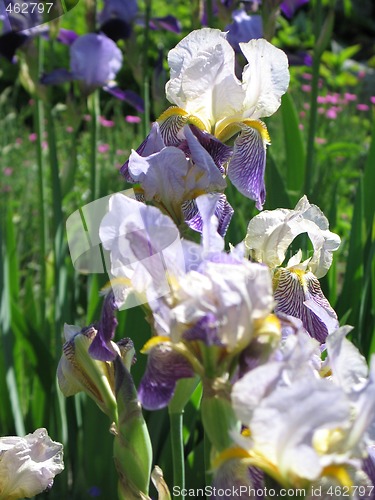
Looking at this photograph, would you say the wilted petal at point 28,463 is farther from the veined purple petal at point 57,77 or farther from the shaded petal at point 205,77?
the veined purple petal at point 57,77

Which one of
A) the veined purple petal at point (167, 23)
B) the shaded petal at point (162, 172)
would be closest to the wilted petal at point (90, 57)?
the veined purple petal at point (167, 23)

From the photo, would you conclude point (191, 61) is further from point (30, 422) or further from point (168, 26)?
point (168, 26)

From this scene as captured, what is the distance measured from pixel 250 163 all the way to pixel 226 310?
33 centimetres

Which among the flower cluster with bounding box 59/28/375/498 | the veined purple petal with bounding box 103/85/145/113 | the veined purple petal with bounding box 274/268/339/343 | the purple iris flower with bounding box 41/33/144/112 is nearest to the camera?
the flower cluster with bounding box 59/28/375/498

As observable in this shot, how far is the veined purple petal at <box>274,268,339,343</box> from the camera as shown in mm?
756

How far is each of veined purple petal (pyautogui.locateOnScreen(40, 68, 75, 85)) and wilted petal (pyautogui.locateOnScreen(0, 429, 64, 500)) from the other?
1.13 metres

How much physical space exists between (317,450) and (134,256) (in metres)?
0.20

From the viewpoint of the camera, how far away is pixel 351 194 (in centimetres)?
334

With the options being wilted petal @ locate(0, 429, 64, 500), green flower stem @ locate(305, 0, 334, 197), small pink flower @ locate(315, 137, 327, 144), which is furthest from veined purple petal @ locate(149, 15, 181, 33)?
wilted petal @ locate(0, 429, 64, 500)

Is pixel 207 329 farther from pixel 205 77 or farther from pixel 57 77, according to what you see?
pixel 57 77

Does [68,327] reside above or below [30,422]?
above

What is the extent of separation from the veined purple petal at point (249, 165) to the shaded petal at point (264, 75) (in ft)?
0.10

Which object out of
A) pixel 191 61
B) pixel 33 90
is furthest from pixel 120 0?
pixel 191 61

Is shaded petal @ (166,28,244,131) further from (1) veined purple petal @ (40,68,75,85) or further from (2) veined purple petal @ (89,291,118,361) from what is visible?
(1) veined purple petal @ (40,68,75,85)
